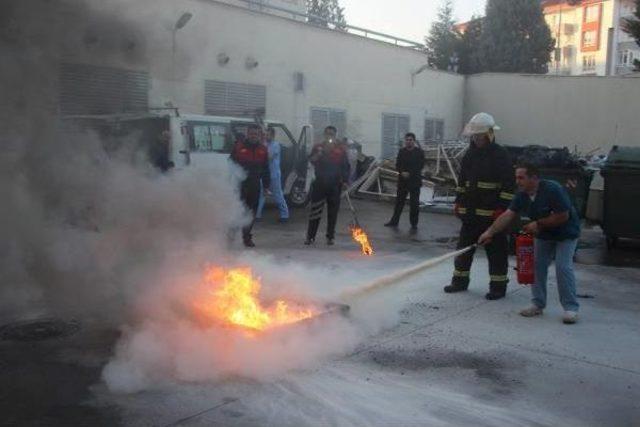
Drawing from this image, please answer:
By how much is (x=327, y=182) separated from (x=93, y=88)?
14.9 feet

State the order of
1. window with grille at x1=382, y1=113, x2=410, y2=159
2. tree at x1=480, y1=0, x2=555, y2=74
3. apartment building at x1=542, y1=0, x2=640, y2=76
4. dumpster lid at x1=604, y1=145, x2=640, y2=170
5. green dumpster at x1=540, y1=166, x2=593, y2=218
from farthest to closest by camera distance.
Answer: apartment building at x1=542, y1=0, x2=640, y2=76 < tree at x1=480, y1=0, x2=555, y2=74 < window with grille at x1=382, y1=113, x2=410, y2=159 < green dumpster at x1=540, y1=166, x2=593, y2=218 < dumpster lid at x1=604, y1=145, x2=640, y2=170

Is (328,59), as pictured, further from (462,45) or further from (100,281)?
(462,45)

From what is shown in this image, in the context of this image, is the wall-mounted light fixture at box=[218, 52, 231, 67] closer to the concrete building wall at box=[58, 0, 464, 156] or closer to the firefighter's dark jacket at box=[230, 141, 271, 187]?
the concrete building wall at box=[58, 0, 464, 156]

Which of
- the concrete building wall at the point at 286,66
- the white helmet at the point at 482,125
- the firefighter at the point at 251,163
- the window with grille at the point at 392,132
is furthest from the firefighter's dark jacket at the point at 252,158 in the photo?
the window with grille at the point at 392,132

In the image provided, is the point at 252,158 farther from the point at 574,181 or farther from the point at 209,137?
the point at 574,181

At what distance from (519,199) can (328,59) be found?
12710mm

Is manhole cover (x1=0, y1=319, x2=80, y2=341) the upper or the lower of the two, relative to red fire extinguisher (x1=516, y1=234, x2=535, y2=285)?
lower

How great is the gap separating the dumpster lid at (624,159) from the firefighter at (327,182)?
13.1 feet

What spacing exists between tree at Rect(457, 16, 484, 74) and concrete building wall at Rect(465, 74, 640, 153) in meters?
13.2

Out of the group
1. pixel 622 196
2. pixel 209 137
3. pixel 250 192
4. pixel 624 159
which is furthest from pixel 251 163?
pixel 624 159

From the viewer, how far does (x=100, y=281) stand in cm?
561

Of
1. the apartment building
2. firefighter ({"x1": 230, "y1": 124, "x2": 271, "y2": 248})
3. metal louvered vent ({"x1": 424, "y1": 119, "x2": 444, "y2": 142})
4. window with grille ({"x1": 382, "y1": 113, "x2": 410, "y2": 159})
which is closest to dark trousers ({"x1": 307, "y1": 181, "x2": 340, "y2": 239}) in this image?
firefighter ({"x1": 230, "y1": 124, "x2": 271, "y2": 248})

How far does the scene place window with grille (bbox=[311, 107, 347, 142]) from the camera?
56.5ft

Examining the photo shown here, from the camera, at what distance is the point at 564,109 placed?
21.3m
